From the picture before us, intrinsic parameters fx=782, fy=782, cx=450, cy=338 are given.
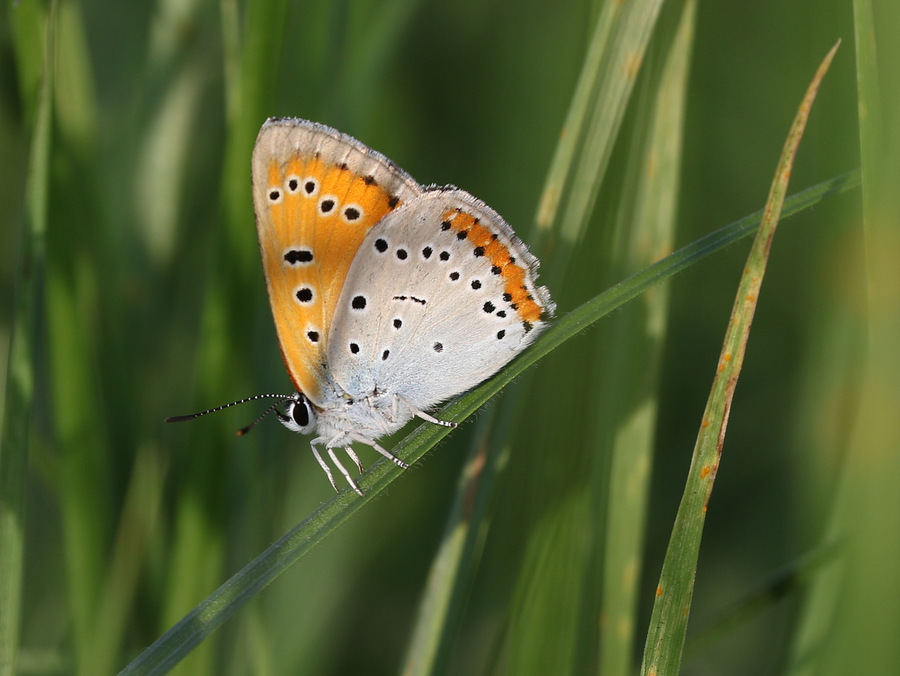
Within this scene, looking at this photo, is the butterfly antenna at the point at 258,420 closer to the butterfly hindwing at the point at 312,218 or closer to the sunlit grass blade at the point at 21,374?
the butterfly hindwing at the point at 312,218

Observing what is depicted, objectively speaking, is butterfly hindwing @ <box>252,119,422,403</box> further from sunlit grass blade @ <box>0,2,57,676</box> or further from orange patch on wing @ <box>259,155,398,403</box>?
sunlit grass blade @ <box>0,2,57,676</box>

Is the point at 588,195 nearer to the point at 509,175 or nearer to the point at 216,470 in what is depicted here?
the point at 216,470

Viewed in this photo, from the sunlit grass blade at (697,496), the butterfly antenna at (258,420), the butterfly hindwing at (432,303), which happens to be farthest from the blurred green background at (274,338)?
→ the sunlit grass blade at (697,496)

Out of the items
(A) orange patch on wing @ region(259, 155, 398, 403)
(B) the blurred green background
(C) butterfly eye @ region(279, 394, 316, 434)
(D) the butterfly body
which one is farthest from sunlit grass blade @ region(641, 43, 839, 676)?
(C) butterfly eye @ region(279, 394, 316, 434)

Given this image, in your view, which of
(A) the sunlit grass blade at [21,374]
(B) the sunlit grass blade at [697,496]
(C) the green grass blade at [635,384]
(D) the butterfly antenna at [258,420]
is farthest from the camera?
(D) the butterfly antenna at [258,420]

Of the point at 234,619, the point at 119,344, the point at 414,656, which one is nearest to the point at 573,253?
the point at 414,656

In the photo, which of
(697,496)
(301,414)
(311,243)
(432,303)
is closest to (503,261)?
(432,303)
